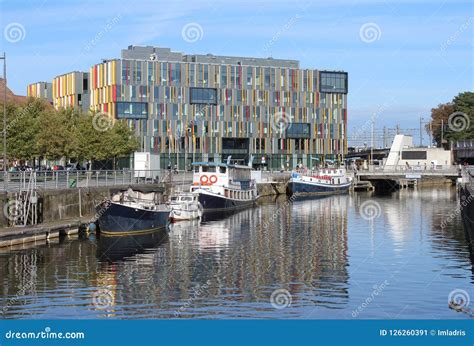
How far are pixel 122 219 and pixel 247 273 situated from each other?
17502 mm

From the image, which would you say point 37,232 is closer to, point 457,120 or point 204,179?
point 204,179

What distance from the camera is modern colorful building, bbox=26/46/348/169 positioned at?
437ft

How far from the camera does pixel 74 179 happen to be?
63.4 metres

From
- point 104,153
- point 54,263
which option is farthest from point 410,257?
point 104,153

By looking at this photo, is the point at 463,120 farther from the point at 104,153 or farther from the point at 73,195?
the point at 73,195

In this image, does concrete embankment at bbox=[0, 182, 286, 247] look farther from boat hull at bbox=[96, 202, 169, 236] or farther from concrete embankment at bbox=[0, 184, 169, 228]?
boat hull at bbox=[96, 202, 169, 236]

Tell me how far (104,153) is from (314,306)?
69.0m

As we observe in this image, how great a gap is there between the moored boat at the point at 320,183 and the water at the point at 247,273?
A: 1873 inches

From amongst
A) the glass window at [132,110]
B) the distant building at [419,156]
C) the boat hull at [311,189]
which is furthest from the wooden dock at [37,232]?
the distant building at [419,156]

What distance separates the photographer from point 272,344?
23172 millimetres

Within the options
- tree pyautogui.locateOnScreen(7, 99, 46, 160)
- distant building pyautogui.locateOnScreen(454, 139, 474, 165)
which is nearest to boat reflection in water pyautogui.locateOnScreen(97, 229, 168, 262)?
tree pyautogui.locateOnScreen(7, 99, 46, 160)

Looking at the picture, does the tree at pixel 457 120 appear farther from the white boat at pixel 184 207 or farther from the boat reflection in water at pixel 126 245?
the boat reflection in water at pixel 126 245

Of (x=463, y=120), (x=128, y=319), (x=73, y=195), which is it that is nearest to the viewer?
(x=128, y=319)

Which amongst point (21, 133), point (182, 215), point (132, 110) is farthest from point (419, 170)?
point (21, 133)
